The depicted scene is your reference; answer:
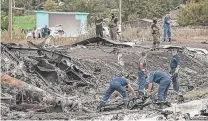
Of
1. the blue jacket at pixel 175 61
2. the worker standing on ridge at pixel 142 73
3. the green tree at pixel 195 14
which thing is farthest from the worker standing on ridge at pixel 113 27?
the green tree at pixel 195 14

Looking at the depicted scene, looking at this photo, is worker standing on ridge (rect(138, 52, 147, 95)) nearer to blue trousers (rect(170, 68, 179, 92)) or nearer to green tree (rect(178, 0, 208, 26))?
blue trousers (rect(170, 68, 179, 92))

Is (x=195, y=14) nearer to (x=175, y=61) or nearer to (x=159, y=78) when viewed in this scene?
(x=175, y=61)

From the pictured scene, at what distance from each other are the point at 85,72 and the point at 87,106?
5.42m

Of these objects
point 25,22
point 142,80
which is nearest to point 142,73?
point 142,80

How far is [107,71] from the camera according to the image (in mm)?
22625

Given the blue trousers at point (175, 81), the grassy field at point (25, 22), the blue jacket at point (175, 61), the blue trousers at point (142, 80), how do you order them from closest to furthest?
the blue trousers at point (142, 80), the blue trousers at point (175, 81), the blue jacket at point (175, 61), the grassy field at point (25, 22)

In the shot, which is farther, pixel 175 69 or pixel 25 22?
pixel 25 22

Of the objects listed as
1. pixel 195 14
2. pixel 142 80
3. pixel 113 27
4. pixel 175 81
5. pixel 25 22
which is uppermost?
pixel 195 14

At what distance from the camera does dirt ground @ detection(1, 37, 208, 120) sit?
13594 mm

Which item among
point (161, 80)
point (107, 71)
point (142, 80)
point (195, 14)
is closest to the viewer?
point (161, 80)

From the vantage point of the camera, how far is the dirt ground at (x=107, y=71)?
535 inches

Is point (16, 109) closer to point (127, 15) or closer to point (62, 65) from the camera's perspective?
point (62, 65)

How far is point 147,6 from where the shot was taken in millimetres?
55031

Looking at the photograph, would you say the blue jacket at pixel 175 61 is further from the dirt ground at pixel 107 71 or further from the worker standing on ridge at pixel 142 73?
the worker standing on ridge at pixel 142 73
